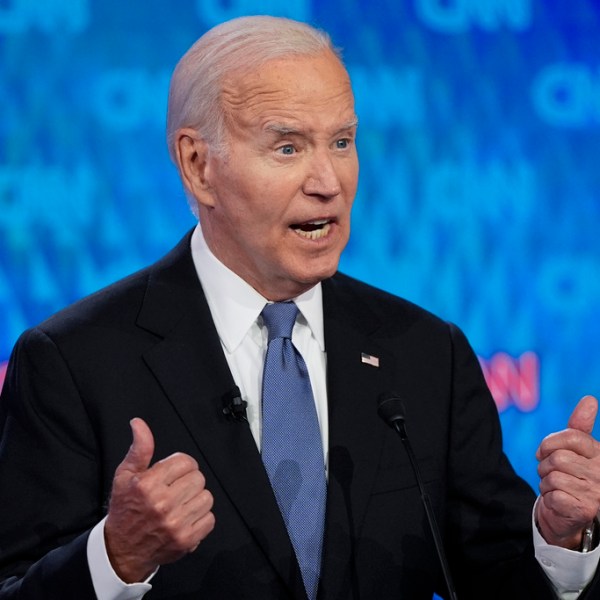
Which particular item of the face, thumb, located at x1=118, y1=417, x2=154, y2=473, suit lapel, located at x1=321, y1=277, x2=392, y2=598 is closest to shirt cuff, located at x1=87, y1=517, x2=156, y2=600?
thumb, located at x1=118, y1=417, x2=154, y2=473

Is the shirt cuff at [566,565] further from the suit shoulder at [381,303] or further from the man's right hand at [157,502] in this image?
the man's right hand at [157,502]

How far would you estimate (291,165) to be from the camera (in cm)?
218

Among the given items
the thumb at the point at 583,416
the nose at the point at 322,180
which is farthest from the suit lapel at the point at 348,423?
the thumb at the point at 583,416

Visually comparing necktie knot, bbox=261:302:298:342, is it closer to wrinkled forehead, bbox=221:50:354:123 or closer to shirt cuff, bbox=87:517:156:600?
wrinkled forehead, bbox=221:50:354:123

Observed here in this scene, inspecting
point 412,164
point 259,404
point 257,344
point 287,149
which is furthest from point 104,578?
point 412,164

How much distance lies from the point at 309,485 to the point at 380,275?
114 centimetres

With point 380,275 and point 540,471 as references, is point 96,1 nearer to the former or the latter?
point 380,275

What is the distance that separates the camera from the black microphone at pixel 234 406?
6.88 feet

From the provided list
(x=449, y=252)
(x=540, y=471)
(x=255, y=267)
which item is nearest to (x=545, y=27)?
(x=449, y=252)

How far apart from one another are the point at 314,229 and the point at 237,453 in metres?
0.45

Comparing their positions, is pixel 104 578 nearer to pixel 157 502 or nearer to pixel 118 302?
pixel 157 502

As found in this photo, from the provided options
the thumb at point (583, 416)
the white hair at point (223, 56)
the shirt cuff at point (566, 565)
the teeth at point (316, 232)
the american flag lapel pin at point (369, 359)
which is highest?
the white hair at point (223, 56)

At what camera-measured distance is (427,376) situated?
7.73 feet

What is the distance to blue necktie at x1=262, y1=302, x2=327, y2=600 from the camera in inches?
82.5
